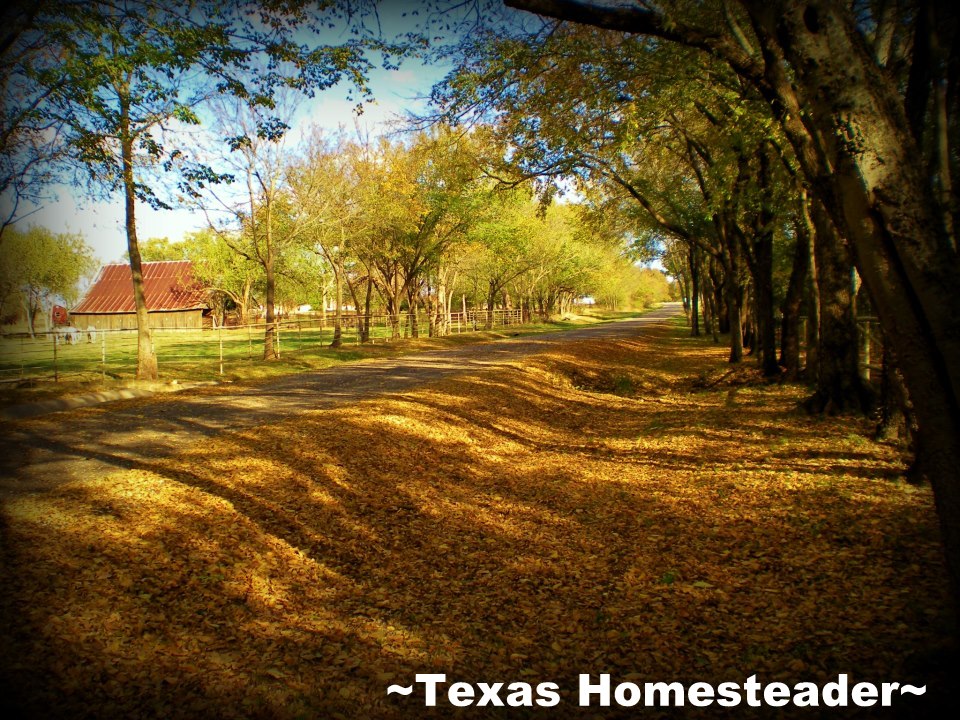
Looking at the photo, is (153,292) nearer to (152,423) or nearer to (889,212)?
(152,423)

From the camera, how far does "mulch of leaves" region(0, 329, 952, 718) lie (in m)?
3.34

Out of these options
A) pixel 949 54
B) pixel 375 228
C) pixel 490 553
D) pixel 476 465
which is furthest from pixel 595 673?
pixel 375 228

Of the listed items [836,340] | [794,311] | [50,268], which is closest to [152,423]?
[836,340]

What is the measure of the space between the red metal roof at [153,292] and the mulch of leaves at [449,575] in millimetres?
55078

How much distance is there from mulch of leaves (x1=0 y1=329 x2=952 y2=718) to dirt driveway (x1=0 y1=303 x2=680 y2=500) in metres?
0.83

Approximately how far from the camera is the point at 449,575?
4.95 m

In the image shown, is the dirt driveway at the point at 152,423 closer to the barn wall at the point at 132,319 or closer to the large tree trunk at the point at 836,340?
the large tree trunk at the point at 836,340

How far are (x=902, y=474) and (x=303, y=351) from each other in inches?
888

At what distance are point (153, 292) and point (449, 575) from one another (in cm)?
6282

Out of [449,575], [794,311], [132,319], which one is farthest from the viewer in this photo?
[132,319]

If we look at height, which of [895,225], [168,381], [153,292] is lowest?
[168,381]

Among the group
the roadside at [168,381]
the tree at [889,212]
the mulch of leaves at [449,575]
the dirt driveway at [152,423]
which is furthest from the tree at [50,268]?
the tree at [889,212]

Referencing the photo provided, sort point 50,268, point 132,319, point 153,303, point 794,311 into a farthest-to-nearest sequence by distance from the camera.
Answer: point 153,303 → point 132,319 → point 50,268 → point 794,311

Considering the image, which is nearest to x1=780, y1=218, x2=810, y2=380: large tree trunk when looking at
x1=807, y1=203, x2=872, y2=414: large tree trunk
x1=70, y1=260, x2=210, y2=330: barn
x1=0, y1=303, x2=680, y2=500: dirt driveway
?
x1=807, y1=203, x2=872, y2=414: large tree trunk
